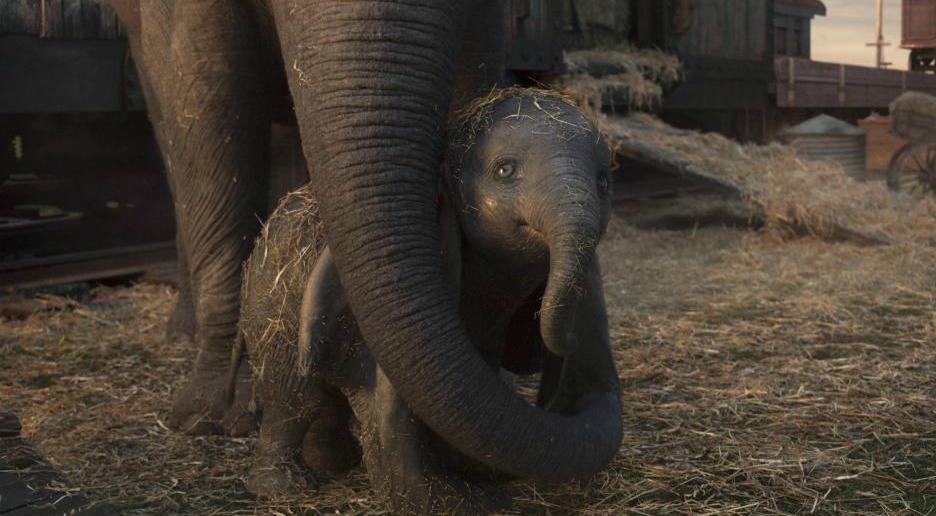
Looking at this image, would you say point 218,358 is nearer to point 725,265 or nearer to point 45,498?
point 45,498

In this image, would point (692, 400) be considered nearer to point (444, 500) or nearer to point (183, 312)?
point (444, 500)

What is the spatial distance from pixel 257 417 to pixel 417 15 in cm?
193

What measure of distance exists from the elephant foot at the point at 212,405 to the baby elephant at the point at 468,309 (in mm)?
612

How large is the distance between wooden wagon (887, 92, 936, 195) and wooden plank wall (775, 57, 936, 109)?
325 centimetres

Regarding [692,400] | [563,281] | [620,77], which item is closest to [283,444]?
[563,281]

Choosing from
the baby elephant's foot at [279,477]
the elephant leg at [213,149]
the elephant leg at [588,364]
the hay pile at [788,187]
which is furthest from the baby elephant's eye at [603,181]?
the hay pile at [788,187]

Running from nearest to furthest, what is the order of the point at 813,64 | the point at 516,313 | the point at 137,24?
the point at 516,313
the point at 137,24
the point at 813,64

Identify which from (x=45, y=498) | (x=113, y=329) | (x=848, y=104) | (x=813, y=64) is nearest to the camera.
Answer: (x=45, y=498)

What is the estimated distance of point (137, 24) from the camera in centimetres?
514

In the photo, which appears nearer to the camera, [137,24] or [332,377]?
[332,377]

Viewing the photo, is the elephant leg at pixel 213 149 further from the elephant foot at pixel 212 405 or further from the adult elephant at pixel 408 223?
the adult elephant at pixel 408 223

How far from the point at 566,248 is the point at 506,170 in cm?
37

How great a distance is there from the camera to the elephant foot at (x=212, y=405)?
4328 mm

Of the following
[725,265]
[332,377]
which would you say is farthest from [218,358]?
[725,265]
